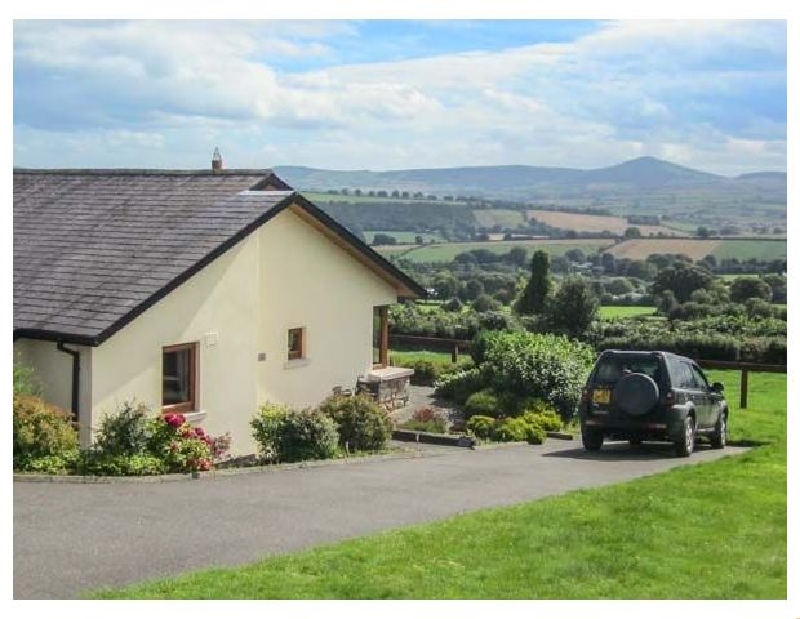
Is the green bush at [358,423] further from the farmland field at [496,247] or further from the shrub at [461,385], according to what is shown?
the farmland field at [496,247]

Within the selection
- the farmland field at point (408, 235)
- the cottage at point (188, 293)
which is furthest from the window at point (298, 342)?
the farmland field at point (408, 235)

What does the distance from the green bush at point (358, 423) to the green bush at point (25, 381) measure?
4.55 meters

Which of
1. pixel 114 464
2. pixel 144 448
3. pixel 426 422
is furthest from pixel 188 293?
pixel 426 422

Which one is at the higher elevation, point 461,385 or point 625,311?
point 625,311

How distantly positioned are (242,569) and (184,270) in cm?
925

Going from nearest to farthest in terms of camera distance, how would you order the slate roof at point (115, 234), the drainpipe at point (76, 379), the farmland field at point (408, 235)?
the drainpipe at point (76, 379), the slate roof at point (115, 234), the farmland field at point (408, 235)

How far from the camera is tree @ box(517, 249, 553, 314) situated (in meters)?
35.4

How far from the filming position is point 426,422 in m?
22.6

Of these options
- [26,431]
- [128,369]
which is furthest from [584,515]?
[128,369]

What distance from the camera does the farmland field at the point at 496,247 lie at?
41487mm

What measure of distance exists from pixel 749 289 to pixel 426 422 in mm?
17141

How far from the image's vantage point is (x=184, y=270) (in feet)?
58.7

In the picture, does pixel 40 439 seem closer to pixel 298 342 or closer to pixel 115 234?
pixel 115 234

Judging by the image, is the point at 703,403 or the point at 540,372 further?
the point at 540,372
